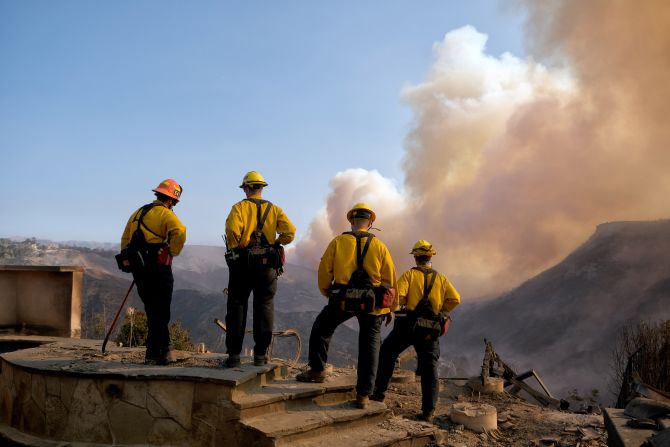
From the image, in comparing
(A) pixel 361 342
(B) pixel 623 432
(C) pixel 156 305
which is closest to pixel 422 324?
(A) pixel 361 342

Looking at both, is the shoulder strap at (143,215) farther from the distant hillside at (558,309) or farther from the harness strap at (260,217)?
the distant hillside at (558,309)

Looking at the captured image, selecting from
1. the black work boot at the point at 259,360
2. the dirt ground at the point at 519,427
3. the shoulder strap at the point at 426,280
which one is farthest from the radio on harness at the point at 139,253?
the dirt ground at the point at 519,427

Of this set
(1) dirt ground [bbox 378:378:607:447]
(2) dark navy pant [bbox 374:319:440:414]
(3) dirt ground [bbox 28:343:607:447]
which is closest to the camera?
(3) dirt ground [bbox 28:343:607:447]

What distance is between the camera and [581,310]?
8238 centimetres

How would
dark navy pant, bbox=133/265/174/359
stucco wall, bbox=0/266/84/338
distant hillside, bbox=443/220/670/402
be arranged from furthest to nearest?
distant hillside, bbox=443/220/670/402 < stucco wall, bbox=0/266/84/338 < dark navy pant, bbox=133/265/174/359

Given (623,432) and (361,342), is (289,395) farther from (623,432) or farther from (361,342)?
(623,432)

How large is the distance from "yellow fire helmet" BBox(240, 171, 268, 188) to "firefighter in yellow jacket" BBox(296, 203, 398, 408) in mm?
1153

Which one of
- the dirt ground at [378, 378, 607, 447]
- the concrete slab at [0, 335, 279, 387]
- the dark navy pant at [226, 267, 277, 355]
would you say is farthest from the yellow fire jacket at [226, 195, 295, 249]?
the dirt ground at [378, 378, 607, 447]

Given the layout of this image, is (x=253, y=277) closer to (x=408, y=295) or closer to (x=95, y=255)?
(x=408, y=295)

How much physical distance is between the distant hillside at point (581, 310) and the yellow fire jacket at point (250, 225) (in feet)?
214

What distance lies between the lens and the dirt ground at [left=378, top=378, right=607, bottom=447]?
6.39 m

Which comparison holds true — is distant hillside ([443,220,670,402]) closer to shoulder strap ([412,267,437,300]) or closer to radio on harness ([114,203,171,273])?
shoulder strap ([412,267,437,300])

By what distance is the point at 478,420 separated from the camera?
6.74 m

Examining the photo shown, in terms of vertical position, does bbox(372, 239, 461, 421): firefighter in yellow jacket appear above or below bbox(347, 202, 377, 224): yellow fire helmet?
below
